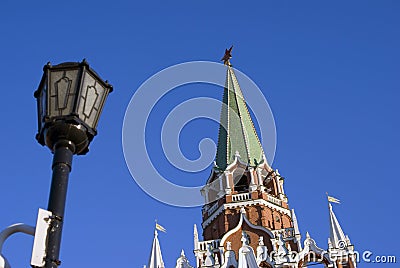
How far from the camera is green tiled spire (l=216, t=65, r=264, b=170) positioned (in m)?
35.3

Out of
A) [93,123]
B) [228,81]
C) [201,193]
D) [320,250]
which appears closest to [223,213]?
[201,193]

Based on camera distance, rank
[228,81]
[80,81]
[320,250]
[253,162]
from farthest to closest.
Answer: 1. [228,81]
2. [253,162]
3. [320,250]
4. [80,81]

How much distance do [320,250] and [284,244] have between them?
195 cm

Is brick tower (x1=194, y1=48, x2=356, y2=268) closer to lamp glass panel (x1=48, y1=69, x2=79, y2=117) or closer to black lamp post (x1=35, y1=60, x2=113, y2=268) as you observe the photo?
black lamp post (x1=35, y1=60, x2=113, y2=268)

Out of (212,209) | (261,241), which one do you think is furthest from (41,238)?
(212,209)

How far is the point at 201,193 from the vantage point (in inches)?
1384

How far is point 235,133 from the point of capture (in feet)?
121

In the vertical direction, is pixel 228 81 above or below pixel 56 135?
above

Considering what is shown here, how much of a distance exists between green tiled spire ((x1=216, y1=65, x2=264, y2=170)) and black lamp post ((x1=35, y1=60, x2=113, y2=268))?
29851mm

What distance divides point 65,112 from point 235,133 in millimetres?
32587

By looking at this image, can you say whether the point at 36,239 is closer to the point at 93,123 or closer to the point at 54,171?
the point at 54,171

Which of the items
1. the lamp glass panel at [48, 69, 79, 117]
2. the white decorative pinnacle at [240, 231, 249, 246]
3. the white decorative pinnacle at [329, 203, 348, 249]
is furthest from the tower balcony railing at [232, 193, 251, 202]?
the lamp glass panel at [48, 69, 79, 117]

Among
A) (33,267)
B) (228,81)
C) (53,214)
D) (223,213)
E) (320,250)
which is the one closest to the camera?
(33,267)

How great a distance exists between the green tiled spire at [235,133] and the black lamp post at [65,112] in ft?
97.9
